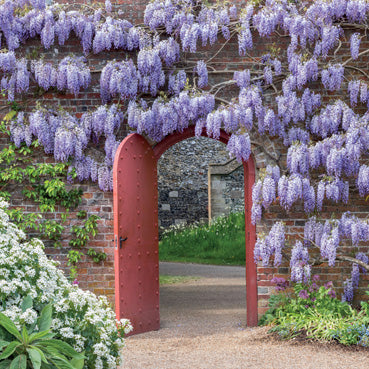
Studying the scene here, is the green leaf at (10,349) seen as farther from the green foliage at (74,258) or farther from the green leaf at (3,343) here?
the green foliage at (74,258)

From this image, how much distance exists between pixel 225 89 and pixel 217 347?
2668 millimetres

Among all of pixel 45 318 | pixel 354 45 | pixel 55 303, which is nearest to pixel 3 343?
pixel 45 318

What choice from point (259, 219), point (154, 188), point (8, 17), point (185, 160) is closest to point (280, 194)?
point (259, 219)

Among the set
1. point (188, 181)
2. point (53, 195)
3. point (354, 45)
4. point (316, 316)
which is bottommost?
point (316, 316)

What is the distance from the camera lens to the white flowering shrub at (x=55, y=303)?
3486 mm

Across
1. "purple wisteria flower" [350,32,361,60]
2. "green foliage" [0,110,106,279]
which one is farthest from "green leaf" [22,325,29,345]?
"purple wisteria flower" [350,32,361,60]

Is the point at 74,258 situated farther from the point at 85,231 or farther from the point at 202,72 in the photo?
the point at 202,72

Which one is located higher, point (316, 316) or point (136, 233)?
point (136, 233)

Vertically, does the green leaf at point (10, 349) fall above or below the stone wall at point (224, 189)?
below

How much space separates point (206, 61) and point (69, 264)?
2578 mm

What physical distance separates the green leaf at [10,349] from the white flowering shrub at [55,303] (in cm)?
13

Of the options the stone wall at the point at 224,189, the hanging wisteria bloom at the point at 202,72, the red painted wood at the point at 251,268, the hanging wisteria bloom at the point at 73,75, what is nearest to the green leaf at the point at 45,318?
the red painted wood at the point at 251,268

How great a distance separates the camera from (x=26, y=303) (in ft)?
11.3

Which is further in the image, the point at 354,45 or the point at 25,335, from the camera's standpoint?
the point at 354,45
